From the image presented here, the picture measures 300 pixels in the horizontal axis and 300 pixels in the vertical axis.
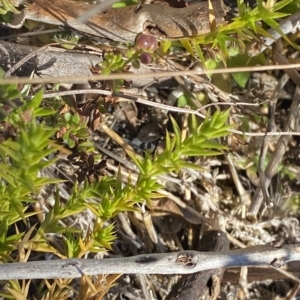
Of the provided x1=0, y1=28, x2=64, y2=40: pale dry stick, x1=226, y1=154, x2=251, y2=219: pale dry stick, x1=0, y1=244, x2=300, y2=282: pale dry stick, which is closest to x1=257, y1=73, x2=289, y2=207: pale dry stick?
x1=226, y1=154, x2=251, y2=219: pale dry stick

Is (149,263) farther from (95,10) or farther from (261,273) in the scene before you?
(261,273)

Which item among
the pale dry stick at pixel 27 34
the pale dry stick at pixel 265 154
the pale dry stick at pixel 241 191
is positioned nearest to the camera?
the pale dry stick at pixel 27 34

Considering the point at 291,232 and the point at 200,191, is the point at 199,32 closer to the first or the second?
the point at 200,191

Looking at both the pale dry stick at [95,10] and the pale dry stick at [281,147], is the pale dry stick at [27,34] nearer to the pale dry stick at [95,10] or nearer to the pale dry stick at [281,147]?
the pale dry stick at [95,10]

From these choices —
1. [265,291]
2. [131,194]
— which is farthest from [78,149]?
[265,291]

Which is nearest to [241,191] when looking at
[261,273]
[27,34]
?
[261,273]

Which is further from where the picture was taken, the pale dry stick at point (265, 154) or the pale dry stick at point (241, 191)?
the pale dry stick at point (241, 191)

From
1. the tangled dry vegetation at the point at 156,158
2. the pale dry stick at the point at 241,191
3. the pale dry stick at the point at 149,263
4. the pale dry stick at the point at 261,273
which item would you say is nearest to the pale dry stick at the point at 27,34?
the tangled dry vegetation at the point at 156,158
